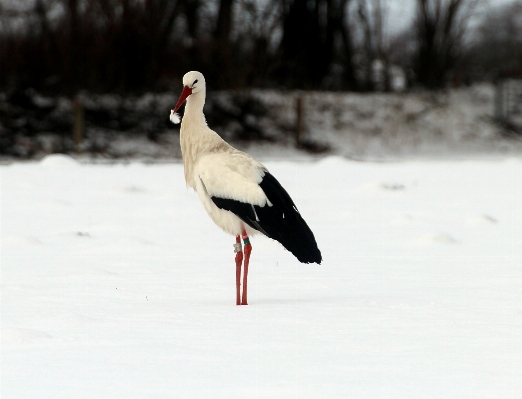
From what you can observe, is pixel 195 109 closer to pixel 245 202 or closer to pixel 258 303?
pixel 245 202

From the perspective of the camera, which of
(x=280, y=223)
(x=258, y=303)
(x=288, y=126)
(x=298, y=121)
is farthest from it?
(x=288, y=126)

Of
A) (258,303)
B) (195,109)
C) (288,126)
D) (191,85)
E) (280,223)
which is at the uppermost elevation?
(191,85)

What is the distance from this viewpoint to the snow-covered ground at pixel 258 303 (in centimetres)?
399

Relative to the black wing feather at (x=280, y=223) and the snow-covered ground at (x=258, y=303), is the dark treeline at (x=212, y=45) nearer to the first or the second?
→ the snow-covered ground at (x=258, y=303)

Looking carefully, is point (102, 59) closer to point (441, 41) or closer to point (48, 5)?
point (48, 5)

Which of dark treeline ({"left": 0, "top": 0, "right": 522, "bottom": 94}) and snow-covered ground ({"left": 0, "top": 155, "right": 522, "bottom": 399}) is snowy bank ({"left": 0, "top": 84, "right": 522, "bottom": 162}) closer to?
dark treeline ({"left": 0, "top": 0, "right": 522, "bottom": 94})

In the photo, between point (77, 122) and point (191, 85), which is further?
point (77, 122)

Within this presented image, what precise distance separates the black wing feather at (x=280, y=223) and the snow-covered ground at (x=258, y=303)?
0.32 metres

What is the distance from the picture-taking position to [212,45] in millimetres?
31531

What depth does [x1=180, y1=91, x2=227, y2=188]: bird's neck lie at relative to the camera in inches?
259

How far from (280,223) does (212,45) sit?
25958 millimetres

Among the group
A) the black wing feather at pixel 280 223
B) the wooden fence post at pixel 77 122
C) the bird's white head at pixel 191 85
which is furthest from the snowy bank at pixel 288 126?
the black wing feather at pixel 280 223

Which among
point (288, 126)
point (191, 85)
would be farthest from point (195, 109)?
point (288, 126)

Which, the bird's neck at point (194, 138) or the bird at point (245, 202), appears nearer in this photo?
the bird at point (245, 202)
